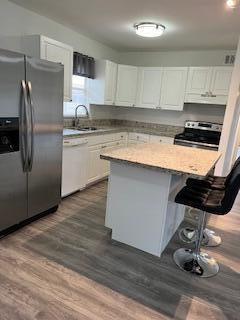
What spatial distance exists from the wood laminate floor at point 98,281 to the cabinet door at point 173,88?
271cm

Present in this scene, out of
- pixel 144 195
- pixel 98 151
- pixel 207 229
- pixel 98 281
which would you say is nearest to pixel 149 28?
pixel 98 151

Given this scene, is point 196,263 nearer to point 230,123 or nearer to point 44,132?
point 44,132

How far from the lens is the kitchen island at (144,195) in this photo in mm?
2148

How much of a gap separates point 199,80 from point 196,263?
3.30 m

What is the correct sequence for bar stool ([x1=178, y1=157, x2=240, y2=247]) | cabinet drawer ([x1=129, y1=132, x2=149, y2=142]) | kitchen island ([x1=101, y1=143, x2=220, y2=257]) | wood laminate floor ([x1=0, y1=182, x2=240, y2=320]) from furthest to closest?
1. cabinet drawer ([x1=129, y1=132, x2=149, y2=142])
2. bar stool ([x1=178, y1=157, x2=240, y2=247])
3. kitchen island ([x1=101, y1=143, x2=220, y2=257])
4. wood laminate floor ([x1=0, y1=182, x2=240, y2=320])

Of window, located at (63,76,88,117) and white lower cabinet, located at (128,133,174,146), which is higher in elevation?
window, located at (63,76,88,117)

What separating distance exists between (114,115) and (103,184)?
1.95 meters

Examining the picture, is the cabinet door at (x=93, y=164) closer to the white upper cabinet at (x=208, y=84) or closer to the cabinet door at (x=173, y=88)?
the cabinet door at (x=173, y=88)

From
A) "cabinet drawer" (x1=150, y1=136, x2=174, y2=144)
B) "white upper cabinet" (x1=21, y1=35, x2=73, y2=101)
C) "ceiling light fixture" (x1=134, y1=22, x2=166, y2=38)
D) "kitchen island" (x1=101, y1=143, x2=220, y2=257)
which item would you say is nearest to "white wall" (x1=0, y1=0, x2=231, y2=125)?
"white upper cabinet" (x1=21, y1=35, x2=73, y2=101)

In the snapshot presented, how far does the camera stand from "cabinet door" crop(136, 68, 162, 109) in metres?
4.71

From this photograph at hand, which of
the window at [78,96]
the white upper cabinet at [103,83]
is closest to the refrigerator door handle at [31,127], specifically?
the window at [78,96]

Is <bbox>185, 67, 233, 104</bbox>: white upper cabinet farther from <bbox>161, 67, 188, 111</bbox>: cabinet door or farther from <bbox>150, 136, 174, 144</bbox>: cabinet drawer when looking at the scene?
<bbox>150, 136, 174, 144</bbox>: cabinet drawer

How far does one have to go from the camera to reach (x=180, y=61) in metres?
4.77

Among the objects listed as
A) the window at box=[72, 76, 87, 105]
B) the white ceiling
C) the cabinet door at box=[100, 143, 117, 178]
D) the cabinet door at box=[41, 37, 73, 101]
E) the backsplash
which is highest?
the white ceiling
